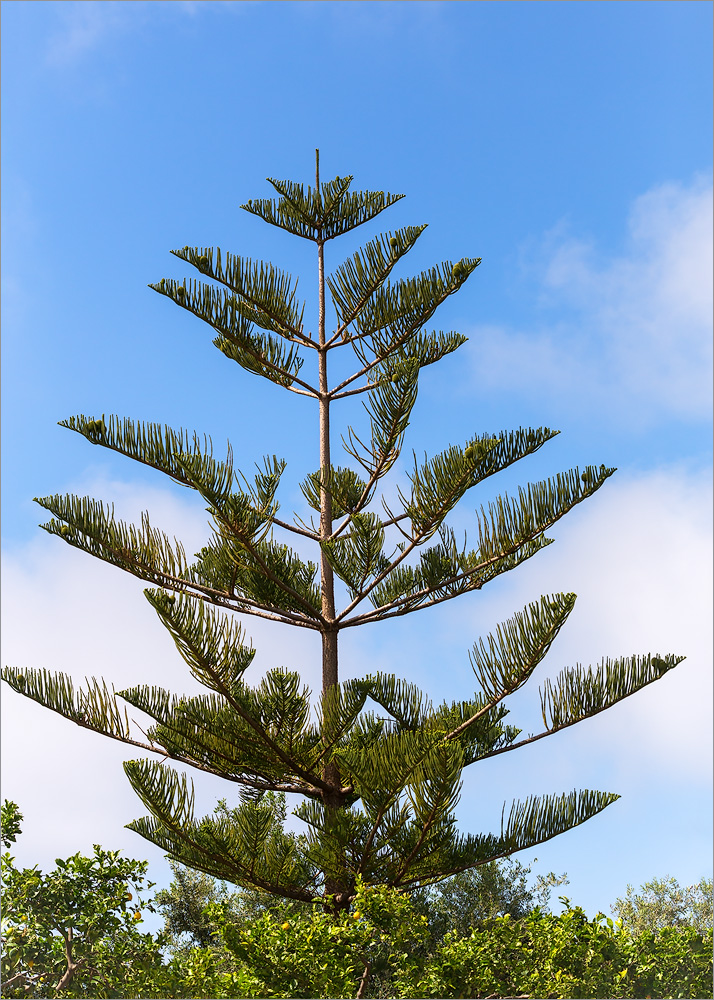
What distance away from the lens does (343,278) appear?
510 cm

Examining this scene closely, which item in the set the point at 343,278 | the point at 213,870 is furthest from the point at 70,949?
the point at 343,278

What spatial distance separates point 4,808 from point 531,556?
9.92ft

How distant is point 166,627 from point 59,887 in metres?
1.54

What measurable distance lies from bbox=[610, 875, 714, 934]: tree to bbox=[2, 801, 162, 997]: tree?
28.9 ft

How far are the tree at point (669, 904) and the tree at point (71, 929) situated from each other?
8.80 metres

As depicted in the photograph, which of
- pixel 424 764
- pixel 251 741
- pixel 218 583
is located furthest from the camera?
pixel 218 583

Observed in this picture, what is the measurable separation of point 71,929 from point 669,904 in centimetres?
1013

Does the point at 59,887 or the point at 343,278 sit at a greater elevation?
the point at 343,278

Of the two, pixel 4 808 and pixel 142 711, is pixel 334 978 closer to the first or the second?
pixel 142 711

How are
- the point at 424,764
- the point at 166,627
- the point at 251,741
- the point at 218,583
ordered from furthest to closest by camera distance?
the point at 218,583
the point at 251,741
the point at 166,627
the point at 424,764

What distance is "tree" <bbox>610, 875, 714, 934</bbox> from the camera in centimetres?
1164

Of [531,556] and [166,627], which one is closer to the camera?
[166,627]

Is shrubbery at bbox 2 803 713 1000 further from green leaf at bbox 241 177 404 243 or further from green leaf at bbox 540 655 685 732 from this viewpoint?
green leaf at bbox 241 177 404 243

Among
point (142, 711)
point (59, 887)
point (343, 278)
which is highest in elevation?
point (343, 278)
